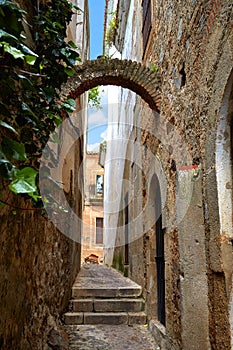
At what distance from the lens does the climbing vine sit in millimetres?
1481

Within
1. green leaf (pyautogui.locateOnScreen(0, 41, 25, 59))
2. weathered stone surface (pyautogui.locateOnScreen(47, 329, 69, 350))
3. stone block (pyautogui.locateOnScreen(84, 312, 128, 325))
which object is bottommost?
stone block (pyautogui.locateOnScreen(84, 312, 128, 325))

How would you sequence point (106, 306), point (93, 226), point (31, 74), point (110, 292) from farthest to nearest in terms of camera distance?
point (93, 226)
point (110, 292)
point (106, 306)
point (31, 74)

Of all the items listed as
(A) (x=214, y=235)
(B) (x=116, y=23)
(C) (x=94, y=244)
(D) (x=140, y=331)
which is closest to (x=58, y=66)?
(A) (x=214, y=235)

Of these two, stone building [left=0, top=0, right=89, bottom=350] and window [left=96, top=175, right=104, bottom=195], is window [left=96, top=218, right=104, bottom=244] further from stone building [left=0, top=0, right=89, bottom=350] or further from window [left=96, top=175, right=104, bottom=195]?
stone building [left=0, top=0, right=89, bottom=350]

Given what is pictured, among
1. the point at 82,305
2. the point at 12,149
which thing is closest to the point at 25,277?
the point at 12,149

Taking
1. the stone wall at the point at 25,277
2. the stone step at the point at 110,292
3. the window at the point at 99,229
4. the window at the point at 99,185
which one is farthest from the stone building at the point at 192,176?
the window at the point at 99,185

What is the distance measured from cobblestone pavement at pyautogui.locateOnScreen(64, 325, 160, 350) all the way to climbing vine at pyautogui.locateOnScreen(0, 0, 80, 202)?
2830 mm

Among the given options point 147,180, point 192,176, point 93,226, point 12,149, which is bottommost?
point 12,149

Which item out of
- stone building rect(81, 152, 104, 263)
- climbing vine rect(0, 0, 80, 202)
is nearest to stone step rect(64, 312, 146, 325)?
climbing vine rect(0, 0, 80, 202)

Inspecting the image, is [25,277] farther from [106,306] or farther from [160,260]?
[106,306]

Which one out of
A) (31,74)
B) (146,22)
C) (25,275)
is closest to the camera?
(31,74)

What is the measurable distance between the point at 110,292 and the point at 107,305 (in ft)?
1.04

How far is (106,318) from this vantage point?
17.1 feet

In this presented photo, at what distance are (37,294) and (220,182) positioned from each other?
1.88 m
